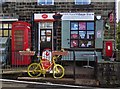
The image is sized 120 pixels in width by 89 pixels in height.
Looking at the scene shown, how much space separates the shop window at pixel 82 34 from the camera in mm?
19734

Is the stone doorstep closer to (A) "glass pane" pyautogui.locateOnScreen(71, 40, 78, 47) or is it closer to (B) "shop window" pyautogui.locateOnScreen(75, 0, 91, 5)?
(A) "glass pane" pyautogui.locateOnScreen(71, 40, 78, 47)

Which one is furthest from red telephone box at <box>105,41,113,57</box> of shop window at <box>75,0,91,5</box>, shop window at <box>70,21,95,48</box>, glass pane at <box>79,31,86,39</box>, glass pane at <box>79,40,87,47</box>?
shop window at <box>75,0,91,5</box>

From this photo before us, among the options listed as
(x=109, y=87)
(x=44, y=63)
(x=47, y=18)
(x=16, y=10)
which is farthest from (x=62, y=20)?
(x=109, y=87)

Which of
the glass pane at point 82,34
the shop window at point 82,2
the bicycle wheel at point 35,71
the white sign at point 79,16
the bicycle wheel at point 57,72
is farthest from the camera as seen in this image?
the shop window at point 82,2

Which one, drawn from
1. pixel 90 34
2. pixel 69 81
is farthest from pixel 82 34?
pixel 69 81

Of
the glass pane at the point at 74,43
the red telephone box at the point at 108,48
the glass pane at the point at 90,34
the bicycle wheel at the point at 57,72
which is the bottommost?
the bicycle wheel at the point at 57,72

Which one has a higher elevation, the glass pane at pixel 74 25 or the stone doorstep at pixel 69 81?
the glass pane at pixel 74 25

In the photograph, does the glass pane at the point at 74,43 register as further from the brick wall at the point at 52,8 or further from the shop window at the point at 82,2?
the shop window at the point at 82,2

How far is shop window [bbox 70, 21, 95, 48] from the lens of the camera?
19734 mm

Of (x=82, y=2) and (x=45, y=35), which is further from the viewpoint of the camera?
(x=82, y=2)

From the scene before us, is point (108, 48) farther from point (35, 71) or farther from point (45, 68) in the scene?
point (35, 71)

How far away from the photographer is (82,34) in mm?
19859

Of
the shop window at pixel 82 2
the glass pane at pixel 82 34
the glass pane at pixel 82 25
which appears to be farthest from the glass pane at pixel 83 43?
the shop window at pixel 82 2

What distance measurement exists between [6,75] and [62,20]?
7.10 meters
